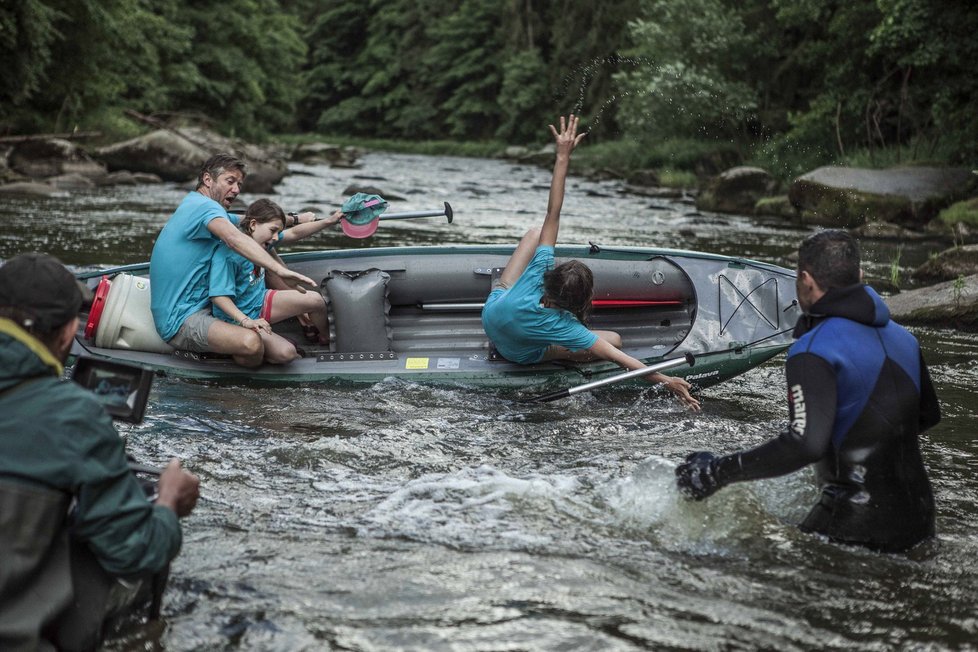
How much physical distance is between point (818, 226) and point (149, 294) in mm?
12590

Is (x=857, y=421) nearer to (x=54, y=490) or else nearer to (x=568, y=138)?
(x=54, y=490)

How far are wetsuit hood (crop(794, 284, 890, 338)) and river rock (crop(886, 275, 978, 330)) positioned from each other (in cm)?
547

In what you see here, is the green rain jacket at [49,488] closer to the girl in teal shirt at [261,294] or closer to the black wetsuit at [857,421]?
the black wetsuit at [857,421]

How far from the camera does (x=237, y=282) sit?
6281 millimetres

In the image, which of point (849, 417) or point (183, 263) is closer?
point (849, 417)

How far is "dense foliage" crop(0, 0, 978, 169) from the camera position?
19.7 m

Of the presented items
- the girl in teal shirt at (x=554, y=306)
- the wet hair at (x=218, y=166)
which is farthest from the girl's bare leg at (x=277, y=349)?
the girl in teal shirt at (x=554, y=306)

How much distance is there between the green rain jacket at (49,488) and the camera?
248 centimetres

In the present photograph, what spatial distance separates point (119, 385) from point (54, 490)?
485mm

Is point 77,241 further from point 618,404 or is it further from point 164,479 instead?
point 164,479

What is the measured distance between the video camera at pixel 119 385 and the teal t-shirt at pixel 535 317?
3.09 m

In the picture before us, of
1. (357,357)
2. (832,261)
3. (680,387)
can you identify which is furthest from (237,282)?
(832,261)

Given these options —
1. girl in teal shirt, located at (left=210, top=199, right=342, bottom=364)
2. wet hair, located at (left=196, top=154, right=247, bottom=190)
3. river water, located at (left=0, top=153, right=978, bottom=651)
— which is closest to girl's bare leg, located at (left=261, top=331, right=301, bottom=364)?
girl in teal shirt, located at (left=210, top=199, right=342, bottom=364)

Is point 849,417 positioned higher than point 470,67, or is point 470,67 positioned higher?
point 470,67
